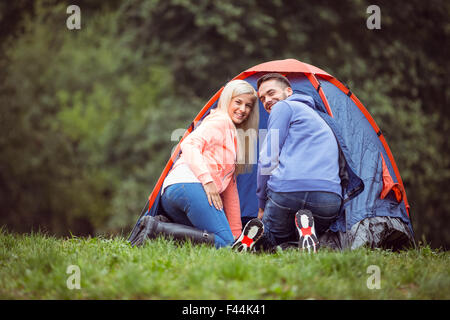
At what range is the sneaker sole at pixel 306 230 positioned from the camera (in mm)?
3842

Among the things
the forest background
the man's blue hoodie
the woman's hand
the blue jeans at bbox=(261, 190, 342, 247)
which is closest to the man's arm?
the man's blue hoodie

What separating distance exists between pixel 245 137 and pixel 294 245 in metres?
1.05

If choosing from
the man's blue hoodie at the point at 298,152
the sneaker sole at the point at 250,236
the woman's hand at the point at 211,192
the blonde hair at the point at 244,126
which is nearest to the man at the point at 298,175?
the man's blue hoodie at the point at 298,152

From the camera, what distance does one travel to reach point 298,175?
13.0 ft

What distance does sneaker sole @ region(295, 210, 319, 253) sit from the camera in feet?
12.6

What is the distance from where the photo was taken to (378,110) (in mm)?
9734

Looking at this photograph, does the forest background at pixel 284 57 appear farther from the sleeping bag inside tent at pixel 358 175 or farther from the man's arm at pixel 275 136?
the man's arm at pixel 275 136

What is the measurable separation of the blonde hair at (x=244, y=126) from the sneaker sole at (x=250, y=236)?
873 millimetres

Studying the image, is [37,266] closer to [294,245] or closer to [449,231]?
[294,245]

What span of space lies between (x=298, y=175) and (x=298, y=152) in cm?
19

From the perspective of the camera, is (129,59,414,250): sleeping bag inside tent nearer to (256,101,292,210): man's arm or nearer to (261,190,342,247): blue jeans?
(261,190,342,247): blue jeans

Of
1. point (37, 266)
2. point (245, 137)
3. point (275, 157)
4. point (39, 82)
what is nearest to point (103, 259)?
point (37, 266)

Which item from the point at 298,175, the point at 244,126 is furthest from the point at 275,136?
the point at 244,126

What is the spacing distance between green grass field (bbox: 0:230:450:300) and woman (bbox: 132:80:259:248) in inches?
18.7
